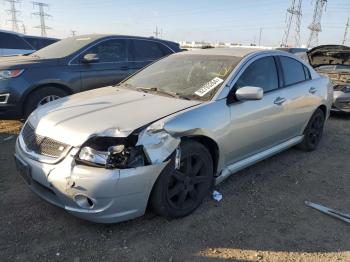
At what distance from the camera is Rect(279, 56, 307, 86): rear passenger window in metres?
4.97

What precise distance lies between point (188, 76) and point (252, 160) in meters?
1.21

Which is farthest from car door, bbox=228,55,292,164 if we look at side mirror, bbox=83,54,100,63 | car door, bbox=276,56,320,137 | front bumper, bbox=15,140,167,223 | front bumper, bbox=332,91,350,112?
front bumper, bbox=332,91,350,112

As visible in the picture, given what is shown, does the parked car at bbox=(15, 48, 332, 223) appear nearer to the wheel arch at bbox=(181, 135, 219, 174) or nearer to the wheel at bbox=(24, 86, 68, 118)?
the wheel arch at bbox=(181, 135, 219, 174)

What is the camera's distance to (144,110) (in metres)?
3.50

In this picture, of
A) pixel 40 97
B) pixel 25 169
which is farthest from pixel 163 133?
pixel 40 97

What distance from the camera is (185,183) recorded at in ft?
11.6

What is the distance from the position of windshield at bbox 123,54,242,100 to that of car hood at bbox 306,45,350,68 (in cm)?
554

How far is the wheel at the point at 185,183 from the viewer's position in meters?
3.25

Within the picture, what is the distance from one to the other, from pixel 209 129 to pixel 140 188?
3.09 ft

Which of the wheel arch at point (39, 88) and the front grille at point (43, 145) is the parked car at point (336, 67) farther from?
the front grille at point (43, 145)

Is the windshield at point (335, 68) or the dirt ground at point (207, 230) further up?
the windshield at point (335, 68)

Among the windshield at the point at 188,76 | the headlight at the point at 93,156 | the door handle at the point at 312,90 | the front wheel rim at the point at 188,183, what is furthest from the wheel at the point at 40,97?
the door handle at the point at 312,90

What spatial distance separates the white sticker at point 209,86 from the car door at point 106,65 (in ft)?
10.3

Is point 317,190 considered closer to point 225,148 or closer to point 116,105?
point 225,148
